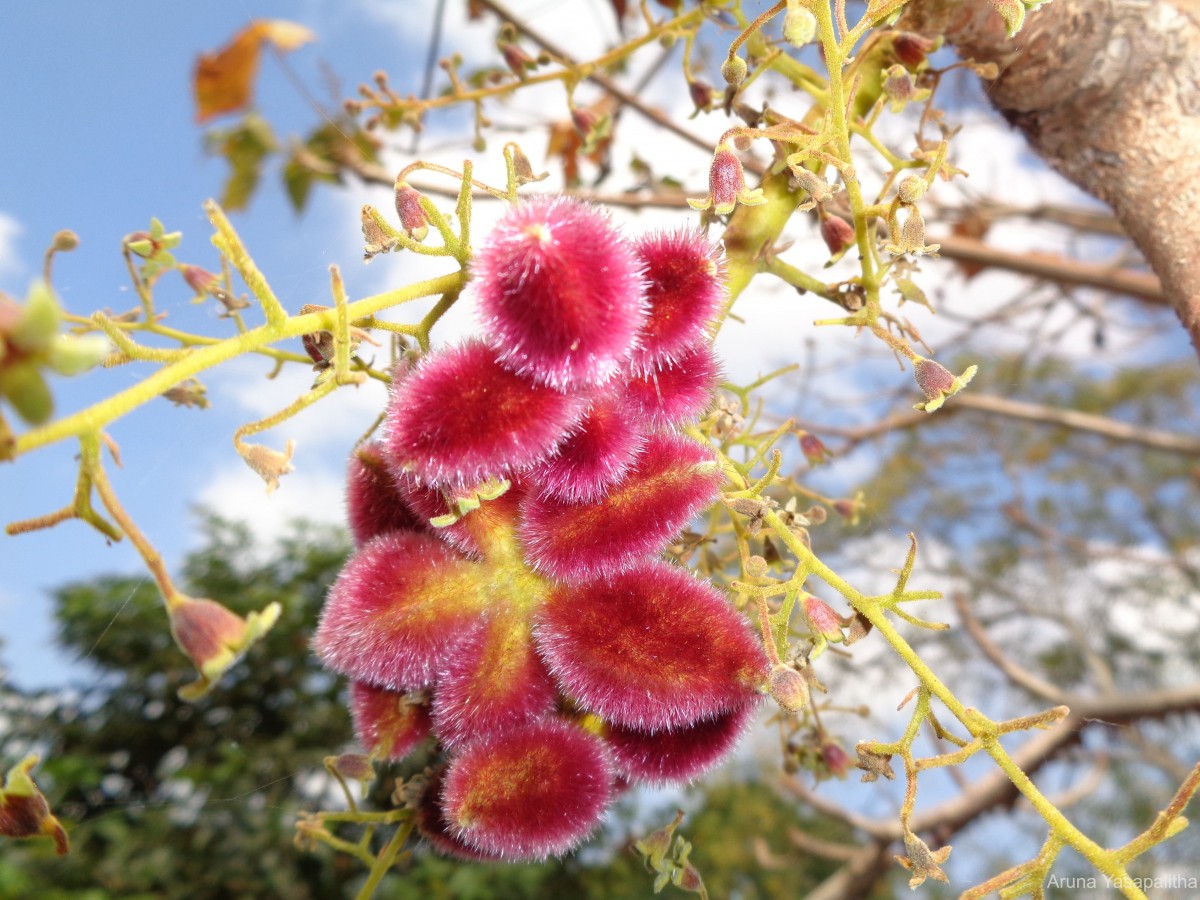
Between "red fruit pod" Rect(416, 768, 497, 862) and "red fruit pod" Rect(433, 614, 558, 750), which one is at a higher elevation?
"red fruit pod" Rect(433, 614, 558, 750)

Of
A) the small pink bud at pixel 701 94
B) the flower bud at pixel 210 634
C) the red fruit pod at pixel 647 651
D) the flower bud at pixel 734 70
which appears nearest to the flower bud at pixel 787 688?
the red fruit pod at pixel 647 651

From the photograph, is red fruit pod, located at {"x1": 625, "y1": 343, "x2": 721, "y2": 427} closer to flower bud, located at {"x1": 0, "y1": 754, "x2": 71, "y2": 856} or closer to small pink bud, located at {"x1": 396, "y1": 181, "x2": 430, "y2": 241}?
small pink bud, located at {"x1": 396, "y1": 181, "x2": 430, "y2": 241}

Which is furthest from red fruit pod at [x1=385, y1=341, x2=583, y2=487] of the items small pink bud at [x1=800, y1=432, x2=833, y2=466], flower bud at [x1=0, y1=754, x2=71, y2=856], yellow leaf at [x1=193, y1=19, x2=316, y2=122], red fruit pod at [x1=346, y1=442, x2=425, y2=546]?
yellow leaf at [x1=193, y1=19, x2=316, y2=122]

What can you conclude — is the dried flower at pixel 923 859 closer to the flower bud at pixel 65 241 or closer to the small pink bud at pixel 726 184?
the small pink bud at pixel 726 184

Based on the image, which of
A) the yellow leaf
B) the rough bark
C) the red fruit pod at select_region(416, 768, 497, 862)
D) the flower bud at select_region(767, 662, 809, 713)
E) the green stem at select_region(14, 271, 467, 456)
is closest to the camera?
the green stem at select_region(14, 271, 467, 456)

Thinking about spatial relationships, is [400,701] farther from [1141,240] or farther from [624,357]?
[1141,240]

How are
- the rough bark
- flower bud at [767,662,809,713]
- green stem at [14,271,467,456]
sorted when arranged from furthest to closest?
the rough bark, flower bud at [767,662,809,713], green stem at [14,271,467,456]
